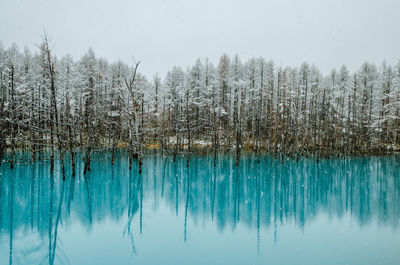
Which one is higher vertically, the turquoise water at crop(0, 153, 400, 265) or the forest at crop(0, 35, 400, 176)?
the forest at crop(0, 35, 400, 176)

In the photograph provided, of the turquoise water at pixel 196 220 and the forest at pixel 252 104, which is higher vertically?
the forest at pixel 252 104

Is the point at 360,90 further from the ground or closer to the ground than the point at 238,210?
further from the ground

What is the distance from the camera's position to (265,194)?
21.1 m

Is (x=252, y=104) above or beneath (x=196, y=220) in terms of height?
above

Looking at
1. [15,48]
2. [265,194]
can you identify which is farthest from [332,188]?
[15,48]

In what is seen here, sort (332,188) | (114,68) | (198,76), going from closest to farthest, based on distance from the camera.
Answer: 1. (332,188)
2. (198,76)
3. (114,68)

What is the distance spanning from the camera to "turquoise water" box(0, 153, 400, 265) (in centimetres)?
1031

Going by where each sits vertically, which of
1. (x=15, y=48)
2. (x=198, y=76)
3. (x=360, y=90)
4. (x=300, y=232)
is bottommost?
(x=300, y=232)

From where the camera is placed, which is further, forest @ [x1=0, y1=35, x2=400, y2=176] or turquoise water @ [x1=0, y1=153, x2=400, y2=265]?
forest @ [x1=0, y1=35, x2=400, y2=176]

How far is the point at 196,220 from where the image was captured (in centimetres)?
1470

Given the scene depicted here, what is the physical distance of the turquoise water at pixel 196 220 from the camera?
1031 centimetres

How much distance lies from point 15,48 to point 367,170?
84.5 meters

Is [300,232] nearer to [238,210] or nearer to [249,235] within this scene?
[249,235]

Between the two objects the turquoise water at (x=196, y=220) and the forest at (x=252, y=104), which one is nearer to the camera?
the turquoise water at (x=196, y=220)
